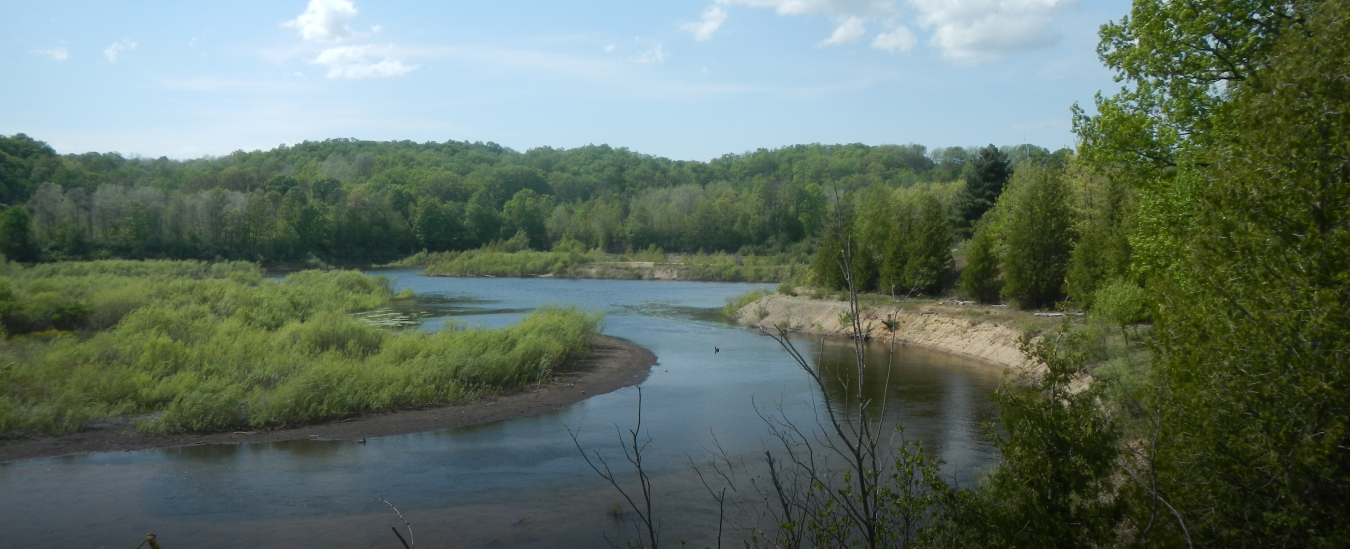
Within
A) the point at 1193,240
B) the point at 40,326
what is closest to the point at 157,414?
the point at 40,326

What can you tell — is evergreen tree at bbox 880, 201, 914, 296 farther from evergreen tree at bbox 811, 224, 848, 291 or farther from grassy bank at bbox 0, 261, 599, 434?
grassy bank at bbox 0, 261, 599, 434

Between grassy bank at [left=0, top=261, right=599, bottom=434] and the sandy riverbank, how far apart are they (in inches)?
396

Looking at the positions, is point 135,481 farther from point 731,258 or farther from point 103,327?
point 731,258

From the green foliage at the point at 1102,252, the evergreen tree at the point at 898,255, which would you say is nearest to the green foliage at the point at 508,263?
the evergreen tree at the point at 898,255

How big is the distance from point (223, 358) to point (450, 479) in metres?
9.60

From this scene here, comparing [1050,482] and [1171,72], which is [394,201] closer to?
[1171,72]

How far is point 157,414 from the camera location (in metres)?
18.3

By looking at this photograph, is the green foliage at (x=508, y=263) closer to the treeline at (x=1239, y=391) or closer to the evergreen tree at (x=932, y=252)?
the evergreen tree at (x=932, y=252)

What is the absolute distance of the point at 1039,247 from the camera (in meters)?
33.4

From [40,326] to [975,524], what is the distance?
98.5 ft

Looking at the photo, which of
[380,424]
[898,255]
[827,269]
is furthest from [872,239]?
[380,424]

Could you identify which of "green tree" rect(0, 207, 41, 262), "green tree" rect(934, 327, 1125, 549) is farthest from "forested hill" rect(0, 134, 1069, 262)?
"green tree" rect(934, 327, 1125, 549)

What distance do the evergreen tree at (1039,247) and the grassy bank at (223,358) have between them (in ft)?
57.6

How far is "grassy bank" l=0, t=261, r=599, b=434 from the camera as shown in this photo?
18.1m
